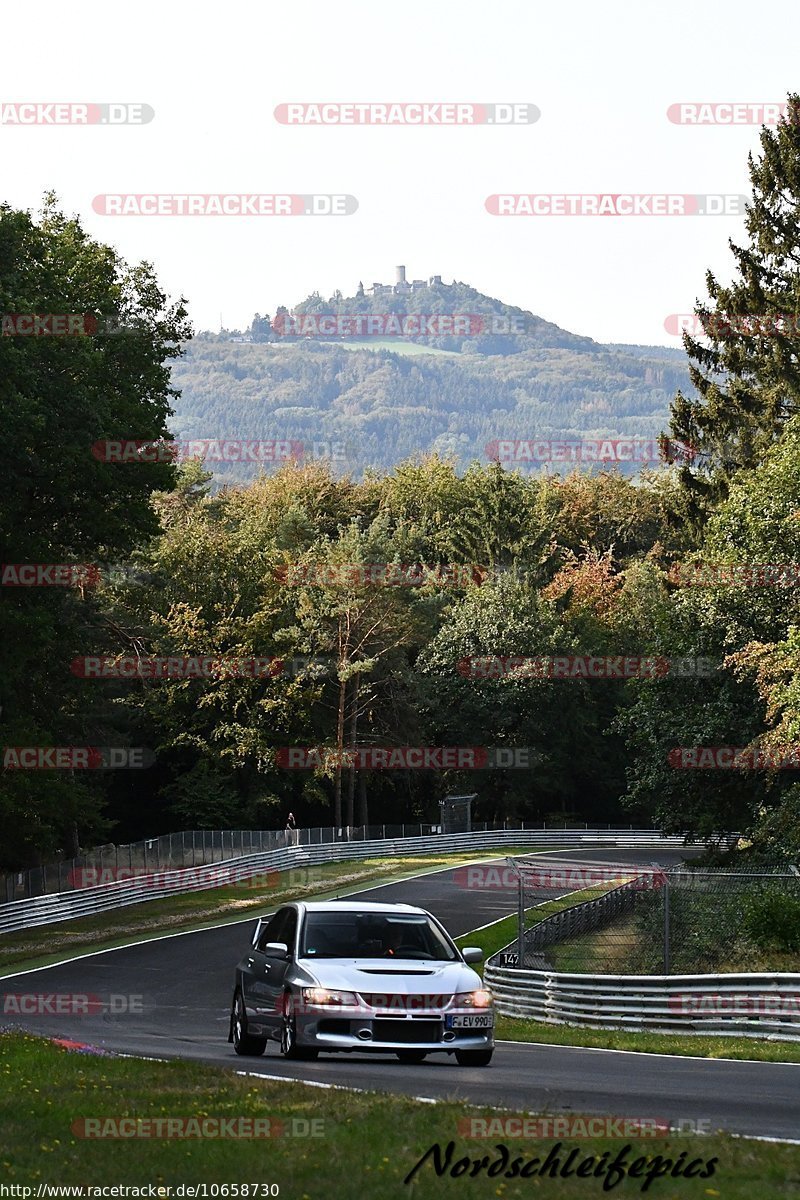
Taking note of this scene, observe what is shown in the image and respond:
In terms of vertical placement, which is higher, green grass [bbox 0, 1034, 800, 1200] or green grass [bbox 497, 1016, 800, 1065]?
green grass [bbox 0, 1034, 800, 1200]

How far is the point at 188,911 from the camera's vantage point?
161 feet

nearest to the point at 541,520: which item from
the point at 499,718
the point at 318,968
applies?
the point at 499,718

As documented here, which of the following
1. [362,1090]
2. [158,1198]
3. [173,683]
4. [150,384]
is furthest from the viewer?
[173,683]

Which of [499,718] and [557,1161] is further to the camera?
[499,718]

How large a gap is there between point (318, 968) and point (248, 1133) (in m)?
5.79

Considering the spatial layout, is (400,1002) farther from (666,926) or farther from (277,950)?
(666,926)

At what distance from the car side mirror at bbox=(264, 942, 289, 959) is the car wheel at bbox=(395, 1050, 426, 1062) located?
1.45 meters

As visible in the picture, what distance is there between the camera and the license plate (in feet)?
50.0


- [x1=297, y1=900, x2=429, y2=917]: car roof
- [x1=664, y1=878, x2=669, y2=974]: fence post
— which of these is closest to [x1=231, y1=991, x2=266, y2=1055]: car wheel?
[x1=297, y1=900, x2=429, y2=917]: car roof

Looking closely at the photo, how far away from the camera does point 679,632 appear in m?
45.4

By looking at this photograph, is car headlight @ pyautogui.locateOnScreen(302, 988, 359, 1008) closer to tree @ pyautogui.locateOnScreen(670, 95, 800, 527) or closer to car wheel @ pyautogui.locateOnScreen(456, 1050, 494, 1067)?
car wheel @ pyautogui.locateOnScreen(456, 1050, 494, 1067)

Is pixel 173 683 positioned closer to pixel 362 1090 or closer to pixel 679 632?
pixel 679 632

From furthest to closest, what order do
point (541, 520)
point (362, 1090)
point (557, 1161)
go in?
point (541, 520)
point (362, 1090)
point (557, 1161)

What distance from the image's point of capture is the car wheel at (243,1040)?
665 inches
